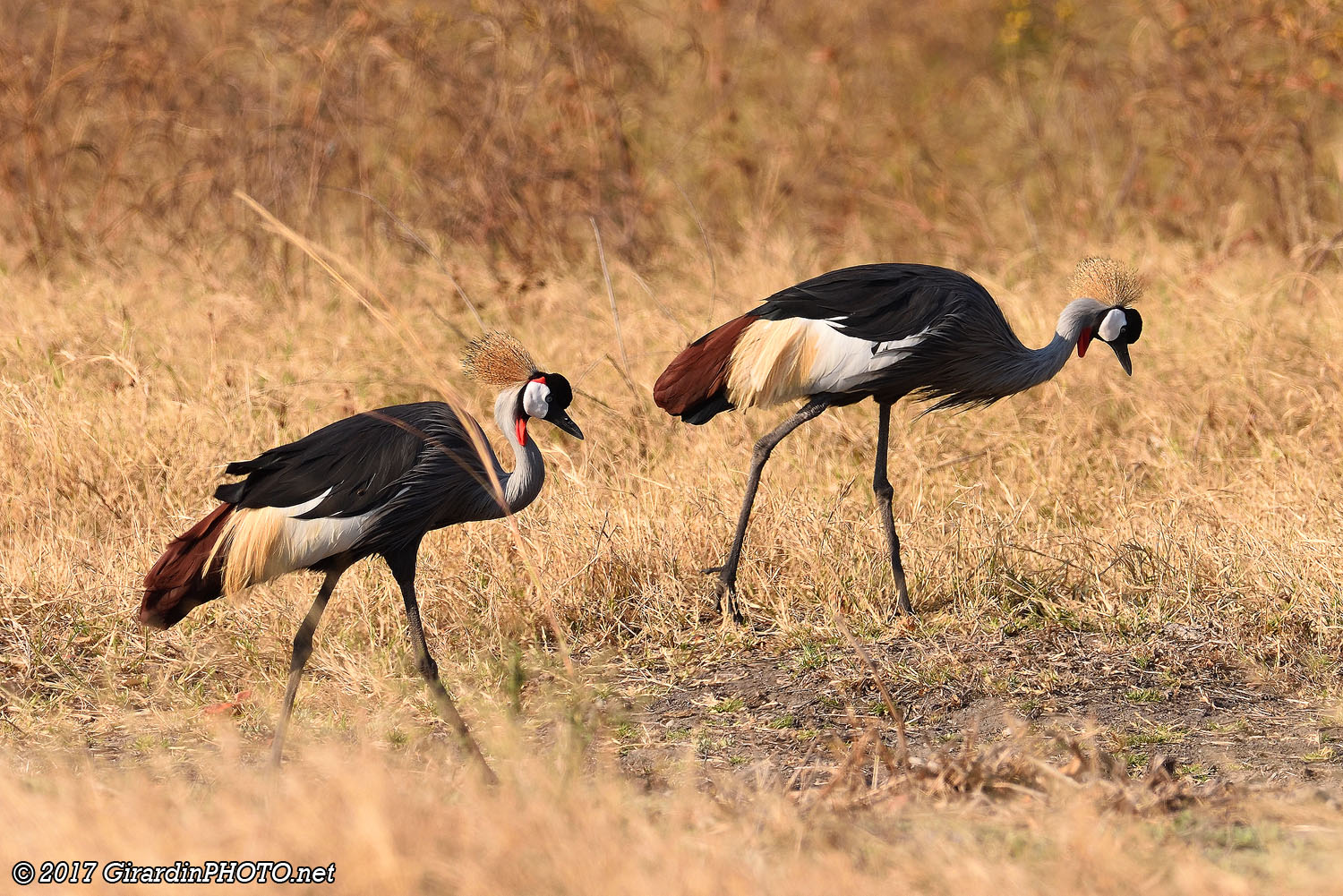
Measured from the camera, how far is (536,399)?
152 inches

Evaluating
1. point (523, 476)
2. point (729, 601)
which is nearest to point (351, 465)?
point (523, 476)

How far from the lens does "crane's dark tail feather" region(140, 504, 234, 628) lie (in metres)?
3.70

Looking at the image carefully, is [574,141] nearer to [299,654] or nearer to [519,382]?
[519,382]

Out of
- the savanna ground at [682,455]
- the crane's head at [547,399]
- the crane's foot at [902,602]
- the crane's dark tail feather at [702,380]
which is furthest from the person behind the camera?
the crane's dark tail feather at [702,380]

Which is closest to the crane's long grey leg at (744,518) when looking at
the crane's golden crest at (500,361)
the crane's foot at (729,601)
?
the crane's foot at (729,601)

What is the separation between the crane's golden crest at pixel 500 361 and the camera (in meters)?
3.90

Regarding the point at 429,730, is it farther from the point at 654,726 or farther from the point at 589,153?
the point at 589,153

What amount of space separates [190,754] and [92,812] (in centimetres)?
118

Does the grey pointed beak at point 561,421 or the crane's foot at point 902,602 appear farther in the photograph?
the crane's foot at point 902,602

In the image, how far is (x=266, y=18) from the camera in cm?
823

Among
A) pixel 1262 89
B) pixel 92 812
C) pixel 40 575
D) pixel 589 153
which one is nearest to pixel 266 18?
pixel 589 153

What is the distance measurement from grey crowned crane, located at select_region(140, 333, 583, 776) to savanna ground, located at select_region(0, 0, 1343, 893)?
1.36ft

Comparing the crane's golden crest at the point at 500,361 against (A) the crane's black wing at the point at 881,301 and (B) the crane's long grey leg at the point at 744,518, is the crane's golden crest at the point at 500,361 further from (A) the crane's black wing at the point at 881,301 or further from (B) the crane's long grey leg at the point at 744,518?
(A) the crane's black wing at the point at 881,301

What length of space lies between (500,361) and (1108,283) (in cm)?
217
